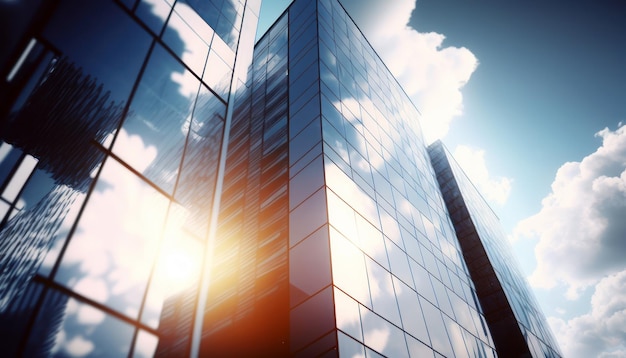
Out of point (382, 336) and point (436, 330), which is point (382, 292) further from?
point (436, 330)

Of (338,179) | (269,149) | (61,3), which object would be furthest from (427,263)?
(61,3)

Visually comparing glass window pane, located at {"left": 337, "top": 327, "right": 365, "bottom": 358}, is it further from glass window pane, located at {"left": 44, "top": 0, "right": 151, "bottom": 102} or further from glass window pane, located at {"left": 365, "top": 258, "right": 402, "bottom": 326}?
glass window pane, located at {"left": 44, "top": 0, "right": 151, "bottom": 102}

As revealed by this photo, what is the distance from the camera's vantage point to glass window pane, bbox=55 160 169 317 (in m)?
5.35

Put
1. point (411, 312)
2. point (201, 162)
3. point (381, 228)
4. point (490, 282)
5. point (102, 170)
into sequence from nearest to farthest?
point (102, 170) < point (201, 162) < point (411, 312) < point (381, 228) < point (490, 282)

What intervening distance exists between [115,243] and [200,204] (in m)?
2.79

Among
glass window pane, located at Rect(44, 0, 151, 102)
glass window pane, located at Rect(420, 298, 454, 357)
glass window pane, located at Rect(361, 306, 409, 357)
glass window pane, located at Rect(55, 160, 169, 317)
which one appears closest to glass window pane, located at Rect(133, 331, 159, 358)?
glass window pane, located at Rect(55, 160, 169, 317)

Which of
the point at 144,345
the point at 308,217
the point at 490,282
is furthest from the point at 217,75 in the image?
the point at 490,282

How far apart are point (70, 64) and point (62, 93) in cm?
66

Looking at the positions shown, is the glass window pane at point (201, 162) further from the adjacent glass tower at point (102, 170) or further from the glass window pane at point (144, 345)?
the glass window pane at point (144, 345)

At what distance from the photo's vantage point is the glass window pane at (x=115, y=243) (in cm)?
535

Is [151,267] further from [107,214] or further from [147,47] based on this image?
[147,47]

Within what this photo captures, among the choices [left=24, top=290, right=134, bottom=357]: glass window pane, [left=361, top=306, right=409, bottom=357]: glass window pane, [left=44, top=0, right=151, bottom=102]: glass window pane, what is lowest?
[left=24, top=290, right=134, bottom=357]: glass window pane

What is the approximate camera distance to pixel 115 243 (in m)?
5.87

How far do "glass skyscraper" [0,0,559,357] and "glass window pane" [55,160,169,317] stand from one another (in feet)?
0.08
